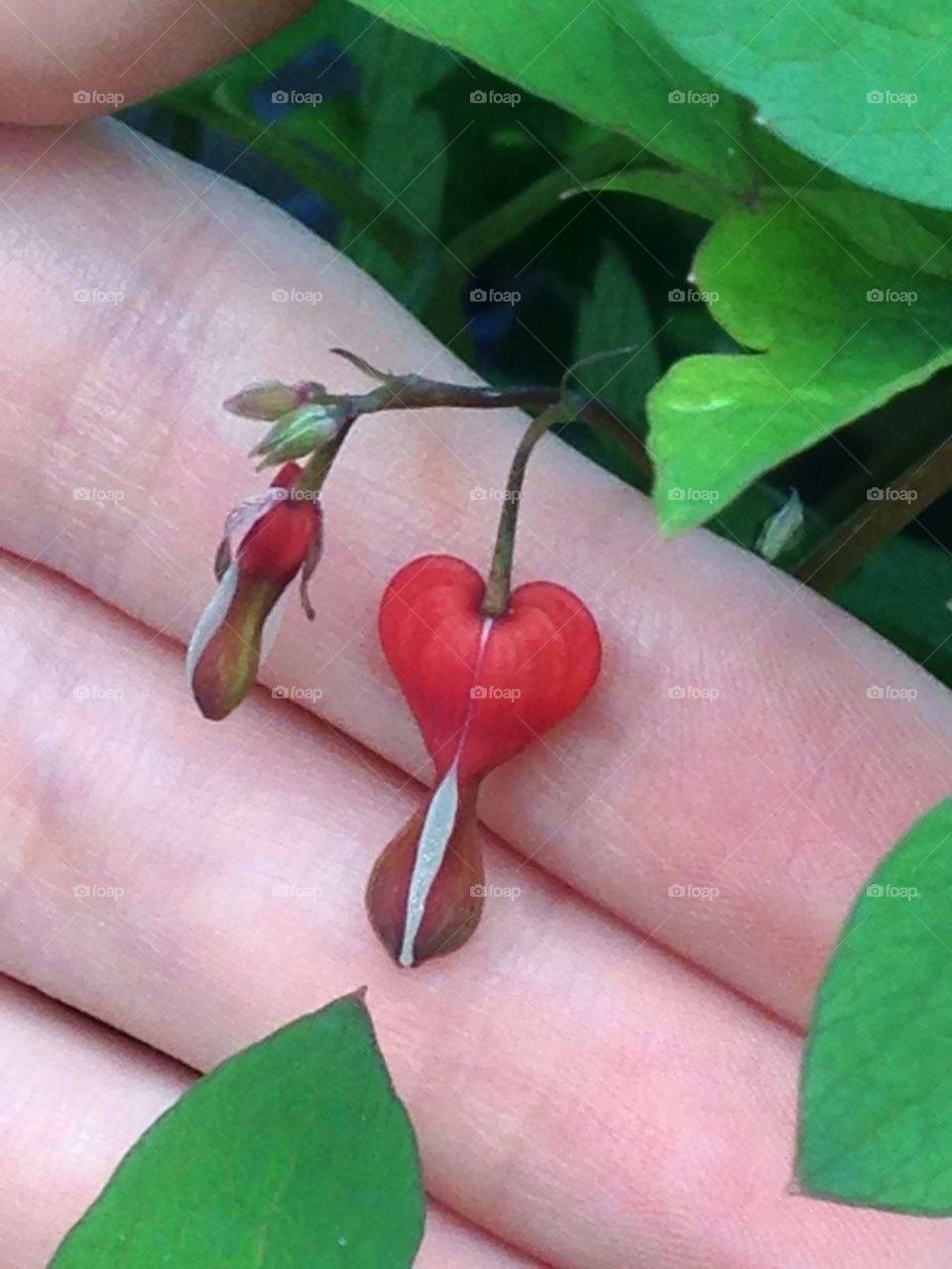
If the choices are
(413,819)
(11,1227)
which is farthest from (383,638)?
(11,1227)

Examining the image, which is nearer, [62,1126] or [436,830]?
[436,830]

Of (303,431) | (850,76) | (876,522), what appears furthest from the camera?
(876,522)

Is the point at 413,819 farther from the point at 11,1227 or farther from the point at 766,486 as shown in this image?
the point at 11,1227

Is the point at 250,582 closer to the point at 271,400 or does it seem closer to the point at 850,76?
the point at 271,400

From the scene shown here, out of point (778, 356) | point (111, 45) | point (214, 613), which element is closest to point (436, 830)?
point (214, 613)

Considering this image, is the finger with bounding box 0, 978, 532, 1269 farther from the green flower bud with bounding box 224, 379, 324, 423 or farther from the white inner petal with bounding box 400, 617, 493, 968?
the green flower bud with bounding box 224, 379, 324, 423

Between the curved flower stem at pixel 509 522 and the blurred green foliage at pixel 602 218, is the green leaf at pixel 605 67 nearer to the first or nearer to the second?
the blurred green foliage at pixel 602 218

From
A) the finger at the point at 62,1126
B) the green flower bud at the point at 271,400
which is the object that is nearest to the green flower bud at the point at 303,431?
the green flower bud at the point at 271,400
